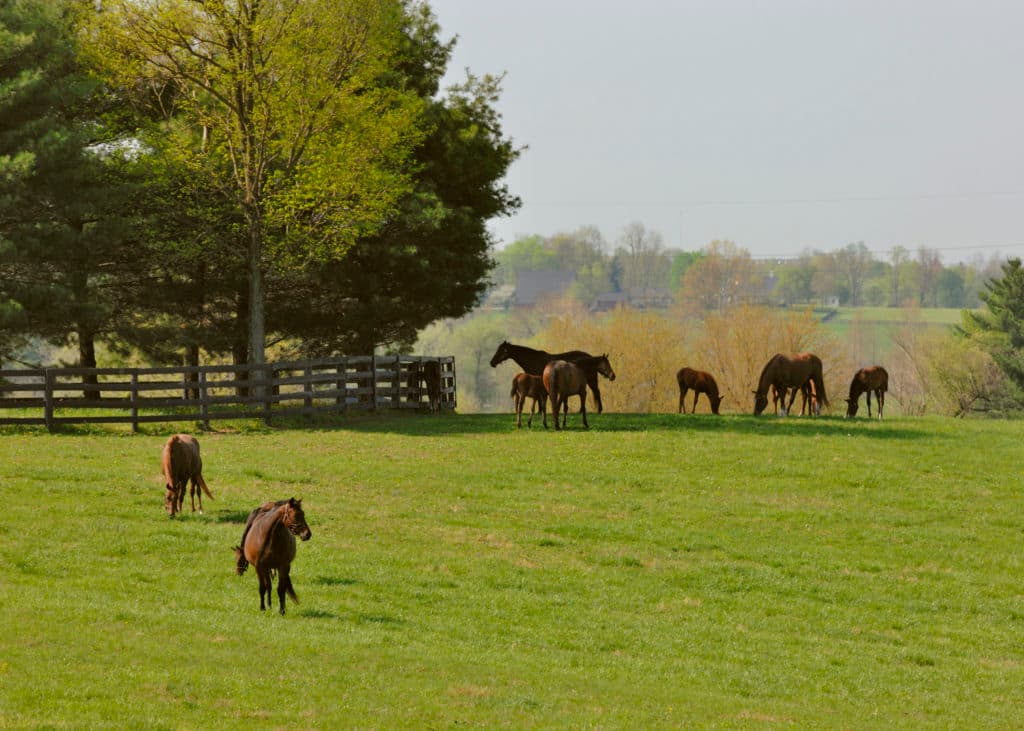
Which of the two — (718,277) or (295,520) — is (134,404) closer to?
(295,520)

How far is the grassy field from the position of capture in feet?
32.1

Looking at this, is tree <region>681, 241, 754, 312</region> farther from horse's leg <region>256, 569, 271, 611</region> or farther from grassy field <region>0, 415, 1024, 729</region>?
horse's leg <region>256, 569, 271, 611</region>

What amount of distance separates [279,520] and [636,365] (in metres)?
62.5

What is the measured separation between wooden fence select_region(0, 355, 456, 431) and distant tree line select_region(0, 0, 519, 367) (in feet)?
9.13

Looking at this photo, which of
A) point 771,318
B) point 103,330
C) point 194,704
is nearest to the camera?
point 194,704

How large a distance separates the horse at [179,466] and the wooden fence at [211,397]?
11.3m

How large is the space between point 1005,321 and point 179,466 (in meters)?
69.6

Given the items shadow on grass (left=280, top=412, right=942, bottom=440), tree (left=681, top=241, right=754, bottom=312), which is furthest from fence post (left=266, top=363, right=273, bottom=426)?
tree (left=681, top=241, right=754, bottom=312)

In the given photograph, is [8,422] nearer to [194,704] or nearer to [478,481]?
[478,481]

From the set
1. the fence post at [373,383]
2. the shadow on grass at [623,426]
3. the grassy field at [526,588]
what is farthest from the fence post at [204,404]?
the fence post at [373,383]

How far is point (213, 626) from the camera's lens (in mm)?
11305

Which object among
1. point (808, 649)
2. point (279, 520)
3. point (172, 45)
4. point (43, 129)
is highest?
point (172, 45)

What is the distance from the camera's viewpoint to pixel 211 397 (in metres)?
29.7

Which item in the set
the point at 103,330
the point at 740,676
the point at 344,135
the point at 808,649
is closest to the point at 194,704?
the point at 740,676
